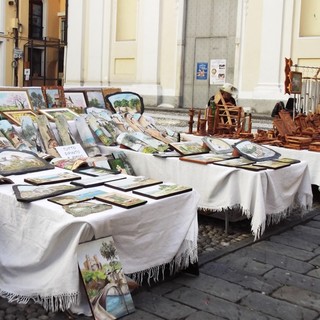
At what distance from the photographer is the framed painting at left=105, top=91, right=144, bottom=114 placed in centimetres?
651

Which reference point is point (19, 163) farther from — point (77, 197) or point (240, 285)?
point (240, 285)

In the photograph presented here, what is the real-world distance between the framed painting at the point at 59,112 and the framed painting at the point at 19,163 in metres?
1.35

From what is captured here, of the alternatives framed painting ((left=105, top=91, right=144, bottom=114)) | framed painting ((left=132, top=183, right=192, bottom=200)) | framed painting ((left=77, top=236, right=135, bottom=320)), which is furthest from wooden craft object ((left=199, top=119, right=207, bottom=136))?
framed painting ((left=77, top=236, right=135, bottom=320))

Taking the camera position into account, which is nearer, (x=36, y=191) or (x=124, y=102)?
(x=36, y=191)

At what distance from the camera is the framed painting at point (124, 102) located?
6512mm

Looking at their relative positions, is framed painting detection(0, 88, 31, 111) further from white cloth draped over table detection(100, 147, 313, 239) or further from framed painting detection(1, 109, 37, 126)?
white cloth draped over table detection(100, 147, 313, 239)

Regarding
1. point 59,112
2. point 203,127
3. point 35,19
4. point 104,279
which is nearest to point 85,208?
point 104,279

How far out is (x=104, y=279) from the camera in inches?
115

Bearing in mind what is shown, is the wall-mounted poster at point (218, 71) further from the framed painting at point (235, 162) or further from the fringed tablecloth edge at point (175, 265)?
the fringed tablecloth edge at point (175, 265)

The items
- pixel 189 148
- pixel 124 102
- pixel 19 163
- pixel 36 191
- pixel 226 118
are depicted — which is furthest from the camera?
pixel 226 118

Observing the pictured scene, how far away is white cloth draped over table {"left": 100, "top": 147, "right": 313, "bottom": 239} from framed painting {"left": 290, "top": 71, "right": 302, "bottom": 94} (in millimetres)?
2233

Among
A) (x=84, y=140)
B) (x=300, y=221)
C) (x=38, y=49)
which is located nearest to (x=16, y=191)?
(x=84, y=140)

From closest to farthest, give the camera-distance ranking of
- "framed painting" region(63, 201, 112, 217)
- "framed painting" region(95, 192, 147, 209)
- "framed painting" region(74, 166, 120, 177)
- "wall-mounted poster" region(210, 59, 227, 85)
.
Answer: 1. "framed painting" region(63, 201, 112, 217)
2. "framed painting" region(95, 192, 147, 209)
3. "framed painting" region(74, 166, 120, 177)
4. "wall-mounted poster" region(210, 59, 227, 85)

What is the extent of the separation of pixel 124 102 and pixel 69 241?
384cm
